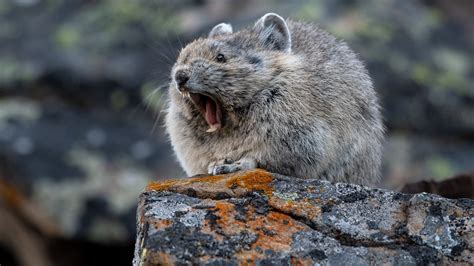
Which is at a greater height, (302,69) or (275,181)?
(302,69)

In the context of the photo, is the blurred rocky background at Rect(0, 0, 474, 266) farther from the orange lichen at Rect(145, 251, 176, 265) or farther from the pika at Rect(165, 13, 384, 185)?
the orange lichen at Rect(145, 251, 176, 265)

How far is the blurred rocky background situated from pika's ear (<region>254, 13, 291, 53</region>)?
5040 millimetres

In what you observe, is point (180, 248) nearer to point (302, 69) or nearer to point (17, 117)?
point (302, 69)

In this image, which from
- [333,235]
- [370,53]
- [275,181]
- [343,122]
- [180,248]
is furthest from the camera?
[370,53]

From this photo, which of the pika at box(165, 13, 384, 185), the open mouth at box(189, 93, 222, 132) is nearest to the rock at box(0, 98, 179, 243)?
the pika at box(165, 13, 384, 185)

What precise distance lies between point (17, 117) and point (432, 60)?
782 cm

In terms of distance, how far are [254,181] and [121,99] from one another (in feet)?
31.5

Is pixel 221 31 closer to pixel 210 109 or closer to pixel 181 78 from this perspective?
pixel 210 109

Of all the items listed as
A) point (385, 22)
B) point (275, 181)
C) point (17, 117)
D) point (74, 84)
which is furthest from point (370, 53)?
point (275, 181)

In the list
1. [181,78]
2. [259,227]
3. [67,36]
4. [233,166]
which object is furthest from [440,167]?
[259,227]

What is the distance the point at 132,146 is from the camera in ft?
52.3

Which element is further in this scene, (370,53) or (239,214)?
(370,53)

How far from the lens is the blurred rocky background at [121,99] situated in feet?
48.3

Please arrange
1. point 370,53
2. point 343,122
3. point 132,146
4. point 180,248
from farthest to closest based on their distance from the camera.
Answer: point 370,53 < point 132,146 < point 343,122 < point 180,248
